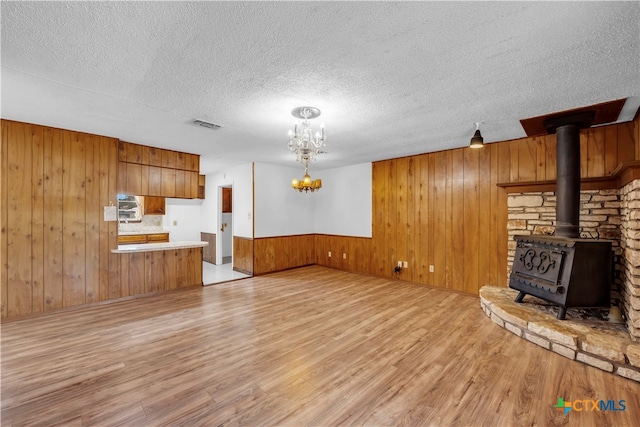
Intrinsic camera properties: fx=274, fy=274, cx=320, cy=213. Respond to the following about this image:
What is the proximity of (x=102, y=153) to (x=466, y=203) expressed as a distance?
18.4ft

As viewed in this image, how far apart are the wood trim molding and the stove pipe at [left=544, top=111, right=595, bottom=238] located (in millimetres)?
351

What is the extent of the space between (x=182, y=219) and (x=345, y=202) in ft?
14.1

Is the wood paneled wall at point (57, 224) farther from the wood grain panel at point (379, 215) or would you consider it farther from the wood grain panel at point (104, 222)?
the wood grain panel at point (379, 215)

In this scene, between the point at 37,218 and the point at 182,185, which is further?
the point at 182,185

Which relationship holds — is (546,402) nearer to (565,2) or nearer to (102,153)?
(565,2)

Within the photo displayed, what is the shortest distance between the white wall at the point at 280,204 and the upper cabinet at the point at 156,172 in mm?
1363

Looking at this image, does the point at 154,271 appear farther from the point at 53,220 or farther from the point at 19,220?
the point at 19,220

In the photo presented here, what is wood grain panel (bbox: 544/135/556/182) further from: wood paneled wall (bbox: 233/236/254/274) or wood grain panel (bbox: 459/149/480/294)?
wood paneled wall (bbox: 233/236/254/274)

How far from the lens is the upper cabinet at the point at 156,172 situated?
4223 millimetres

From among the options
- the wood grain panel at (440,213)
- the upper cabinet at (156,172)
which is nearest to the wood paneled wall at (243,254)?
the upper cabinet at (156,172)

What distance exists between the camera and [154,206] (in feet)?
21.1

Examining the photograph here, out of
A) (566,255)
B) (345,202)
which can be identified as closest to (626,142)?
(566,255)

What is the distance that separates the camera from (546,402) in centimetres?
193

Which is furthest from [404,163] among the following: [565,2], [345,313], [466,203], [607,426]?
[607,426]
